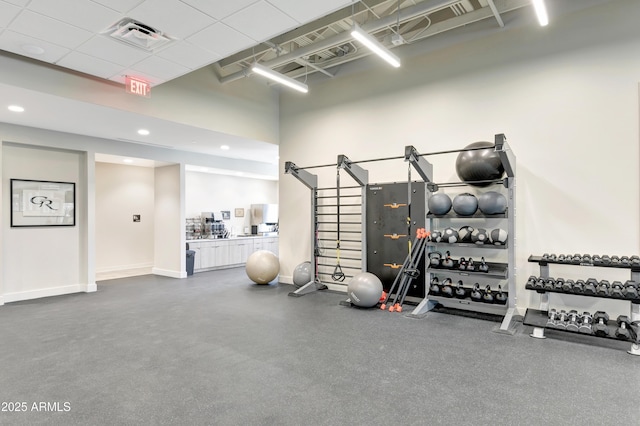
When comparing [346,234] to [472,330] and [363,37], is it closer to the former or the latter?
[472,330]

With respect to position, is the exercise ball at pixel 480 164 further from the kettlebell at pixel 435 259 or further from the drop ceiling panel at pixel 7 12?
the drop ceiling panel at pixel 7 12

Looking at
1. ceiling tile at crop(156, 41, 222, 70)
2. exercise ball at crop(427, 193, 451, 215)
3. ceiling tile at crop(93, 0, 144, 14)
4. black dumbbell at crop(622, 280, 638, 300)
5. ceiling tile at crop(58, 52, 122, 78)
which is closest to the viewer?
ceiling tile at crop(93, 0, 144, 14)

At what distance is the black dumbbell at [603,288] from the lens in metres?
3.99

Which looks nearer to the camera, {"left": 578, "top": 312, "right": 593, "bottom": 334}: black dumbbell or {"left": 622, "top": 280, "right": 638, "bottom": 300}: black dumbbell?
{"left": 622, "top": 280, "right": 638, "bottom": 300}: black dumbbell

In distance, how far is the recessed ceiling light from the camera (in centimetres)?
408

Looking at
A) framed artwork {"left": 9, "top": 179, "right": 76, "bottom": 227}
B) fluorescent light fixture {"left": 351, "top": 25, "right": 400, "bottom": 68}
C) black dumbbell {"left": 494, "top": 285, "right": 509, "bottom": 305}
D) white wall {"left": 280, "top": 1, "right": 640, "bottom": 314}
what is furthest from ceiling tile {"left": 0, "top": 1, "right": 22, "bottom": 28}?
black dumbbell {"left": 494, "top": 285, "right": 509, "bottom": 305}

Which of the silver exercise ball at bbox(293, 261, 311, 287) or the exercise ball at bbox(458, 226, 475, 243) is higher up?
the exercise ball at bbox(458, 226, 475, 243)

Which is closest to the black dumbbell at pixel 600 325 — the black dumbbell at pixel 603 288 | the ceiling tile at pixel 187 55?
the black dumbbell at pixel 603 288

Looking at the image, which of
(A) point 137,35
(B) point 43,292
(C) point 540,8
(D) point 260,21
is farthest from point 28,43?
(C) point 540,8

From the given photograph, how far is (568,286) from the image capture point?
4230 millimetres

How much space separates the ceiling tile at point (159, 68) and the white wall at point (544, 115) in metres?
3.37

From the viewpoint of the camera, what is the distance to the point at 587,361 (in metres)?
3.49

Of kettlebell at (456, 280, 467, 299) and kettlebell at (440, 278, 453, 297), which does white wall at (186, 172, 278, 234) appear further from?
kettlebell at (456, 280, 467, 299)

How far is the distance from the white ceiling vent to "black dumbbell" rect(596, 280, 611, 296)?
5639 millimetres
